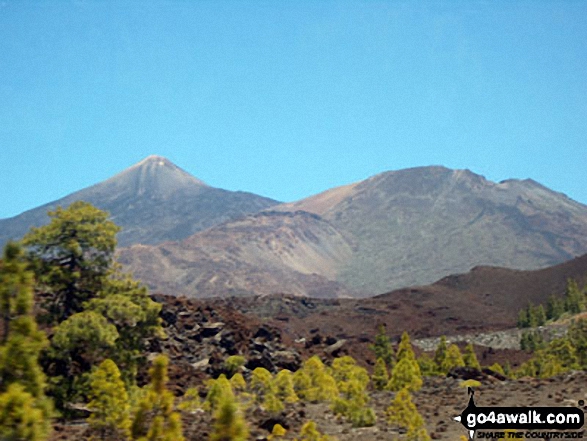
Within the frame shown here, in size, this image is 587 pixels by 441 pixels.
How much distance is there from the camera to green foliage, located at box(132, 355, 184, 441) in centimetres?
1110

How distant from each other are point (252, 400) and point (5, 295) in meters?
18.7

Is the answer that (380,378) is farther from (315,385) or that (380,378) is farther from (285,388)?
(285,388)

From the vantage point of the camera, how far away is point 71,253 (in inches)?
951

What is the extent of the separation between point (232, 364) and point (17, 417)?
30.9 meters

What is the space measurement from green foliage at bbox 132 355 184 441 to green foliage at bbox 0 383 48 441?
1902mm

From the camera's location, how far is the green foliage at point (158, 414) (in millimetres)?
11102

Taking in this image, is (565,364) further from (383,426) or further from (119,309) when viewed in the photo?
(119,309)

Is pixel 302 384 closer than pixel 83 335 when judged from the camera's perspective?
No

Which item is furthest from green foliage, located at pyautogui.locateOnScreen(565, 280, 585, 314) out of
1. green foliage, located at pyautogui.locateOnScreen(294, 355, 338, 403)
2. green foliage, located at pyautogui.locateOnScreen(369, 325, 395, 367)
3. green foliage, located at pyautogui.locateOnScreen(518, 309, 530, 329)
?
green foliage, located at pyautogui.locateOnScreen(294, 355, 338, 403)

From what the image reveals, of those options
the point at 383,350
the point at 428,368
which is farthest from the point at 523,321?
the point at 428,368

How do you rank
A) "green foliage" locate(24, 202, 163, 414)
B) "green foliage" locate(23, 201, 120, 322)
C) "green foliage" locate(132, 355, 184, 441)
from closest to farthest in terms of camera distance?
1. "green foliage" locate(132, 355, 184, 441)
2. "green foliage" locate(24, 202, 163, 414)
3. "green foliage" locate(23, 201, 120, 322)

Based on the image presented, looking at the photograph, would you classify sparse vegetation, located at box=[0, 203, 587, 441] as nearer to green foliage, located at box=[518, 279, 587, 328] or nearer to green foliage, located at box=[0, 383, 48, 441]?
green foliage, located at box=[0, 383, 48, 441]

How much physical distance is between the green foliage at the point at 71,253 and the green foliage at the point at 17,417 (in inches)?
573

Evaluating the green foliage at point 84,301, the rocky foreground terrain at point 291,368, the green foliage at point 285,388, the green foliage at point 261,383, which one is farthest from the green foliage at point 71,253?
the green foliage at point 285,388
